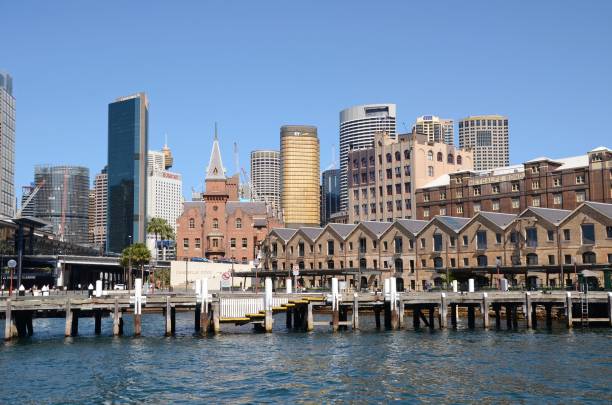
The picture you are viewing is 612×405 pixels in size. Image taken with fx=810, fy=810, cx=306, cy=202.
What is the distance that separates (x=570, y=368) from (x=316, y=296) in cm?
3466

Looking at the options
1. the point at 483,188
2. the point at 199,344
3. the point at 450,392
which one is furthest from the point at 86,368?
the point at 483,188

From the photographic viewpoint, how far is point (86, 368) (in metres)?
57.1

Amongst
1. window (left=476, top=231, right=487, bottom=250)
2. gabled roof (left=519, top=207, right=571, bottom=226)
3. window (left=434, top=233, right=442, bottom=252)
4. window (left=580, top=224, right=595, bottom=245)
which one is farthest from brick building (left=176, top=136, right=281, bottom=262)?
window (left=580, top=224, right=595, bottom=245)

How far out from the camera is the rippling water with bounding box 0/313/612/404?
47.1 m

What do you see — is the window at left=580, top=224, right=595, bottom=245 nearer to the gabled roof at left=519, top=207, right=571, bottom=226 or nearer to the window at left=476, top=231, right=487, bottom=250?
the gabled roof at left=519, top=207, right=571, bottom=226

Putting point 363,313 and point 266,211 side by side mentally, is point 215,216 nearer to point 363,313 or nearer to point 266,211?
point 266,211

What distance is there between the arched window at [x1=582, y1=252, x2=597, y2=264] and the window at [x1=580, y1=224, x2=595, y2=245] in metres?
1.54

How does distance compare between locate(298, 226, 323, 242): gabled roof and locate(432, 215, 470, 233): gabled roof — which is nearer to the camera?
locate(432, 215, 470, 233): gabled roof

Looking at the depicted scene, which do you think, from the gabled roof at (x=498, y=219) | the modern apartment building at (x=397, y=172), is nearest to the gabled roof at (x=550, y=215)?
the gabled roof at (x=498, y=219)

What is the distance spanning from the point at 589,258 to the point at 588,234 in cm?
337

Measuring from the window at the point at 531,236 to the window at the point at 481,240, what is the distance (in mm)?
7025

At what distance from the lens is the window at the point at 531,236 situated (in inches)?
4742

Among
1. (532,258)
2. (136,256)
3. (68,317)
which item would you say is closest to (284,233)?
(136,256)

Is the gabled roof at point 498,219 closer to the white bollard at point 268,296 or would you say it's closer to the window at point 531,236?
the window at point 531,236
